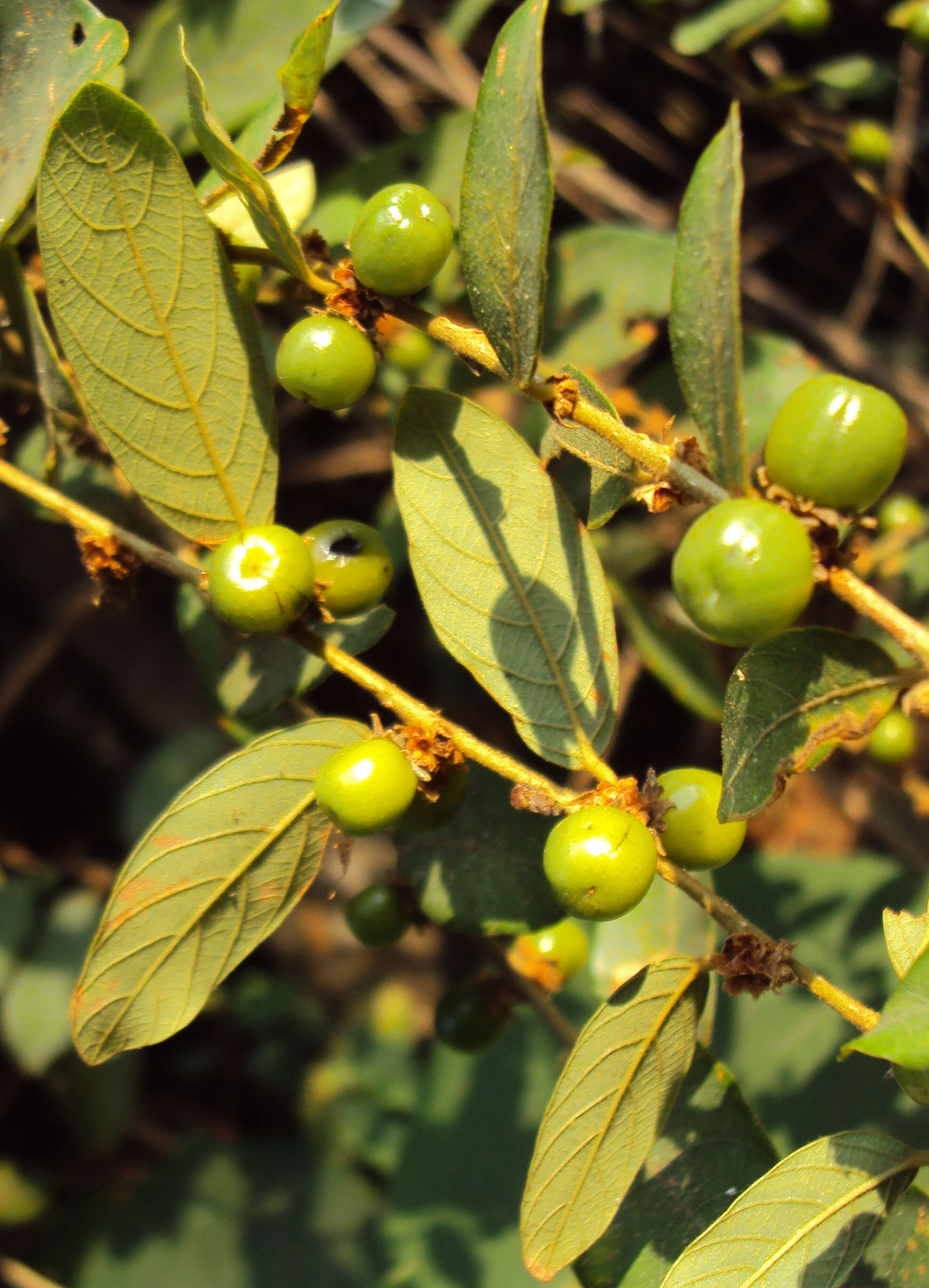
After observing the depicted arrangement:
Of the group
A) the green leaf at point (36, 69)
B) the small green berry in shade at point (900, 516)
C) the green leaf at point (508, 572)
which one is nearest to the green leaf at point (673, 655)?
the small green berry in shade at point (900, 516)

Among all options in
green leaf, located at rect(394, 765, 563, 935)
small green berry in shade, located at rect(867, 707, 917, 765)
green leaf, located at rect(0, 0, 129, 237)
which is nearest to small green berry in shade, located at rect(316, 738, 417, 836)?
green leaf, located at rect(394, 765, 563, 935)

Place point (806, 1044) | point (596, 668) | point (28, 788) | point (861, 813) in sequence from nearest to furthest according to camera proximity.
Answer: point (596, 668), point (806, 1044), point (861, 813), point (28, 788)

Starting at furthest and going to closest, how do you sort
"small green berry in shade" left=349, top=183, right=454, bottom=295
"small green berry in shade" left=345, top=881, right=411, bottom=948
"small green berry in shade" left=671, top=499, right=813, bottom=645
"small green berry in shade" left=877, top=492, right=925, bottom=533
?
"small green berry in shade" left=877, top=492, right=925, bottom=533, "small green berry in shade" left=345, top=881, right=411, bottom=948, "small green berry in shade" left=349, top=183, right=454, bottom=295, "small green berry in shade" left=671, top=499, right=813, bottom=645

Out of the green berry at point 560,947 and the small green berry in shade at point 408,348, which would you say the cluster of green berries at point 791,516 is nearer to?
the green berry at point 560,947

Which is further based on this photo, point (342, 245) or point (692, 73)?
point (692, 73)

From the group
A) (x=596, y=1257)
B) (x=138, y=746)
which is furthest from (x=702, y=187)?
(x=138, y=746)

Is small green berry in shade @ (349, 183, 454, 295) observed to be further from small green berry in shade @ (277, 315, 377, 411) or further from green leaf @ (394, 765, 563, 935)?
green leaf @ (394, 765, 563, 935)

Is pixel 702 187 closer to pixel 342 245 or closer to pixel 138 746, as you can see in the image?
pixel 342 245
